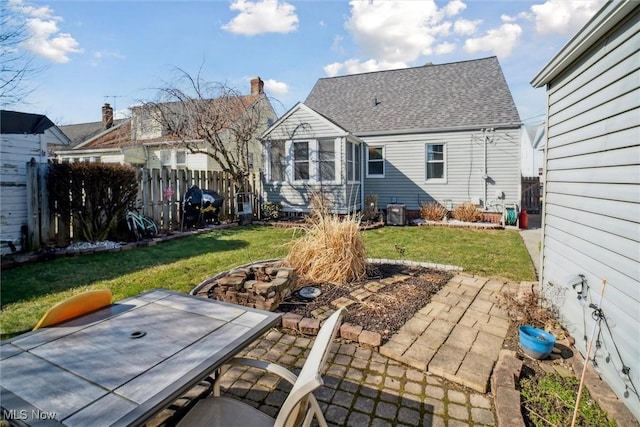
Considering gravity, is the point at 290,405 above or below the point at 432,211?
below

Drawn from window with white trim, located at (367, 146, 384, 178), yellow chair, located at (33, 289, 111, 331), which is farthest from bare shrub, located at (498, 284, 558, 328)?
window with white trim, located at (367, 146, 384, 178)

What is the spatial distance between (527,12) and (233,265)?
7494 millimetres

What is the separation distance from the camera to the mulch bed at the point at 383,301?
335 cm

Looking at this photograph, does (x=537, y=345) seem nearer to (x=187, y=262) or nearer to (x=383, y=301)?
(x=383, y=301)

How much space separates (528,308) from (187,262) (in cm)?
514

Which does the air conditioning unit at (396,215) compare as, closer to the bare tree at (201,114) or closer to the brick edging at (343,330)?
the bare tree at (201,114)

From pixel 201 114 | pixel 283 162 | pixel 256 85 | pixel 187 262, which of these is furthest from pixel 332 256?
pixel 256 85

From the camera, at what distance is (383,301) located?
150 inches

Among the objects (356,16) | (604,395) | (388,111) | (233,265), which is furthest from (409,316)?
(388,111)

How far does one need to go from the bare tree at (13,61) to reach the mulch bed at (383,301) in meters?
9.48

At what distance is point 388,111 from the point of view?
1382 centimetres

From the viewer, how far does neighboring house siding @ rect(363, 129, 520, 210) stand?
1146cm

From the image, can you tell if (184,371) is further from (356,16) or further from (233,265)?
(356,16)

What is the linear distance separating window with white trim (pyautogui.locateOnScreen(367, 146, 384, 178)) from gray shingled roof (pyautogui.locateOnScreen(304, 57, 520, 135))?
81 cm
